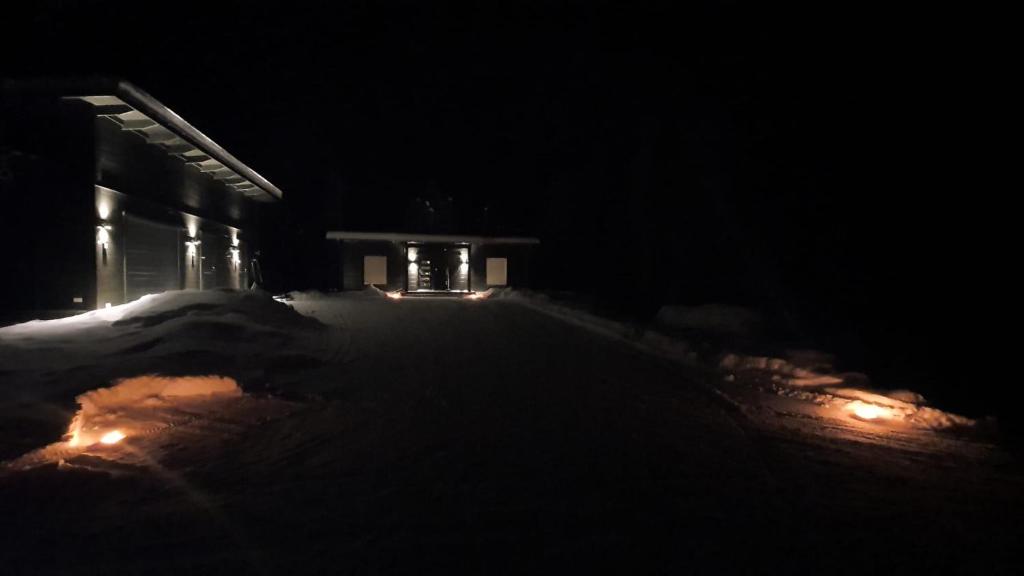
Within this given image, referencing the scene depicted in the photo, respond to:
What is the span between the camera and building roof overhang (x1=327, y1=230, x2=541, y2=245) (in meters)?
32.1

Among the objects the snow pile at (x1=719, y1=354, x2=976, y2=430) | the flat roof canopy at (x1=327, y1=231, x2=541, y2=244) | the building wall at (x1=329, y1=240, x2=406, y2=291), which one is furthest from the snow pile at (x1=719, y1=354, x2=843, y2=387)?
the building wall at (x1=329, y1=240, x2=406, y2=291)

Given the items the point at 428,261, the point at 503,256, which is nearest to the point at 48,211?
the point at 428,261

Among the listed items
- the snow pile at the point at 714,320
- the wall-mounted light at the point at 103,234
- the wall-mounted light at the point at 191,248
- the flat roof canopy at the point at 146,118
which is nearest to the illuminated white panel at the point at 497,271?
the flat roof canopy at the point at 146,118

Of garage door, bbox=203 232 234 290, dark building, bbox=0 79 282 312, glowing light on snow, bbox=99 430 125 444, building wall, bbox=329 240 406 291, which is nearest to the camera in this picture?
glowing light on snow, bbox=99 430 125 444

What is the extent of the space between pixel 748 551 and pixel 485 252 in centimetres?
3080

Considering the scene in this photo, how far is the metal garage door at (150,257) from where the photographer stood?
15992 millimetres

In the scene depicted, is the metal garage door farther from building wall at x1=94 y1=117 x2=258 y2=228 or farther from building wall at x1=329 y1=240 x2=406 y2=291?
building wall at x1=329 y1=240 x2=406 y2=291

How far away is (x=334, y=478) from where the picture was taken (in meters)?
4.54

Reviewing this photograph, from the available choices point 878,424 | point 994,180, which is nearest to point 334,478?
point 878,424

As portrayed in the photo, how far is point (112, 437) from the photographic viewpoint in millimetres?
A: 5500

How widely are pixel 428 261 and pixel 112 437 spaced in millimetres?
28843

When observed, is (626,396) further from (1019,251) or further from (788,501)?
(1019,251)

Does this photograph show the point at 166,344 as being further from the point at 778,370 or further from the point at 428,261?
the point at 428,261

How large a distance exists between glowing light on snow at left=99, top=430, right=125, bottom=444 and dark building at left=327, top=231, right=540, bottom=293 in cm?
2701
